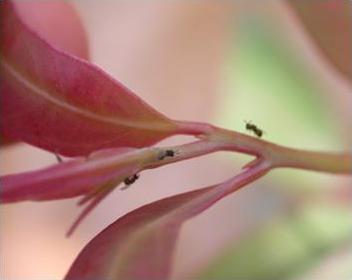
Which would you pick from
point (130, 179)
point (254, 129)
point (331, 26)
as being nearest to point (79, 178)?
point (130, 179)

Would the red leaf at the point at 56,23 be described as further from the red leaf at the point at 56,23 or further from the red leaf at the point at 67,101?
the red leaf at the point at 67,101

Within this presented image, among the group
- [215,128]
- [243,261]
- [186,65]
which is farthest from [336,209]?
[215,128]

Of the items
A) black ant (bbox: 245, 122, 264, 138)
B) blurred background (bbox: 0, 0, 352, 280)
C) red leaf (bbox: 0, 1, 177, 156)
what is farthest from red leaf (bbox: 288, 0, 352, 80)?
red leaf (bbox: 0, 1, 177, 156)

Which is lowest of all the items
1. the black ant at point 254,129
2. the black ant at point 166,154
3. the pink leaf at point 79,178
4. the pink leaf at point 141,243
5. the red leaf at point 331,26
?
the pink leaf at point 141,243

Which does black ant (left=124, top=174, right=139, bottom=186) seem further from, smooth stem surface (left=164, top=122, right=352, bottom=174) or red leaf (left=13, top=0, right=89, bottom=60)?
red leaf (left=13, top=0, right=89, bottom=60)

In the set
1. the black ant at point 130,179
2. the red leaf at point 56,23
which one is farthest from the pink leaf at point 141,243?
the red leaf at point 56,23

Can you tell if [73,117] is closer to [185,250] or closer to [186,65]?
[185,250]
